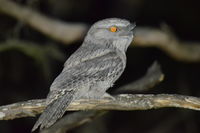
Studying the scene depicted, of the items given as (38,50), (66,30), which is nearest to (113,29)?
(66,30)

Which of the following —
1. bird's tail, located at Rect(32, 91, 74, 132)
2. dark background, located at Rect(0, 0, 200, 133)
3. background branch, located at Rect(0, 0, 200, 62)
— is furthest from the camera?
dark background, located at Rect(0, 0, 200, 133)

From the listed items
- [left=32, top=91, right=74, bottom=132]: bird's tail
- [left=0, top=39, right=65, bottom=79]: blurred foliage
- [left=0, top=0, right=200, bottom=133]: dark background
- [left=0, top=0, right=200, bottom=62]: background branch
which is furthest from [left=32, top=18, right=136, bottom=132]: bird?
[left=0, top=0, right=200, bottom=133]: dark background

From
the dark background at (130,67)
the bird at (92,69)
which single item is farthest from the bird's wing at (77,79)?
the dark background at (130,67)

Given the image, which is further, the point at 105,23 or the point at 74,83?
the point at 105,23

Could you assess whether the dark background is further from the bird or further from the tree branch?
the tree branch

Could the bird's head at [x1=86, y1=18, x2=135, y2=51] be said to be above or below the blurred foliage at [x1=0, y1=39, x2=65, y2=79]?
above

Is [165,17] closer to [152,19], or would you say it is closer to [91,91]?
[152,19]

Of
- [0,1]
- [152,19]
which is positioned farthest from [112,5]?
[0,1]
